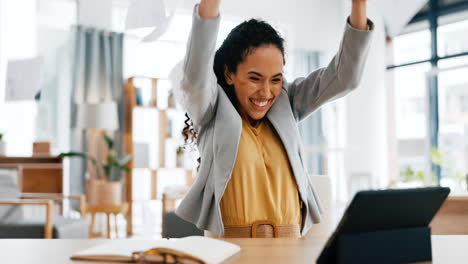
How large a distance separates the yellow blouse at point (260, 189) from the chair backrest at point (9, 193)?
2660mm

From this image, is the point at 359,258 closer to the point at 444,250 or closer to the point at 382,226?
the point at 382,226

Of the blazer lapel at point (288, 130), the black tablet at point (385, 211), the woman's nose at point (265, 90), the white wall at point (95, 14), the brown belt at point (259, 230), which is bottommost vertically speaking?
the brown belt at point (259, 230)

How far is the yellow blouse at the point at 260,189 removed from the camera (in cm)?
123

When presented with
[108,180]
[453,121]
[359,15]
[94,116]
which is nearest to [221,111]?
[359,15]

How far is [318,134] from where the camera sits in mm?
6898

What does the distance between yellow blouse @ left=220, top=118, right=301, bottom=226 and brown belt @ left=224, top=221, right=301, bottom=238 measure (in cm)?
1

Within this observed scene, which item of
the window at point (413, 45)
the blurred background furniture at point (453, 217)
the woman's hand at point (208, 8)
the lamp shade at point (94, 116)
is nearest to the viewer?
the woman's hand at point (208, 8)

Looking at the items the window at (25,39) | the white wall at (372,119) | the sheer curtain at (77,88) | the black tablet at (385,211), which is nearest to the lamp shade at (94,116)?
the sheer curtain at (77,88)

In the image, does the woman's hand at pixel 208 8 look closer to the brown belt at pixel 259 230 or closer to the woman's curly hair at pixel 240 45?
the woman's curly hair at pixel 240 45

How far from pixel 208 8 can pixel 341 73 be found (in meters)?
0.40

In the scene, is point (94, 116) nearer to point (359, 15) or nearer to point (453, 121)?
point (453, 121)

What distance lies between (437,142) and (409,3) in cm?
474

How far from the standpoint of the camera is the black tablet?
28.7 inches

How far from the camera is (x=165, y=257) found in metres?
0.82
